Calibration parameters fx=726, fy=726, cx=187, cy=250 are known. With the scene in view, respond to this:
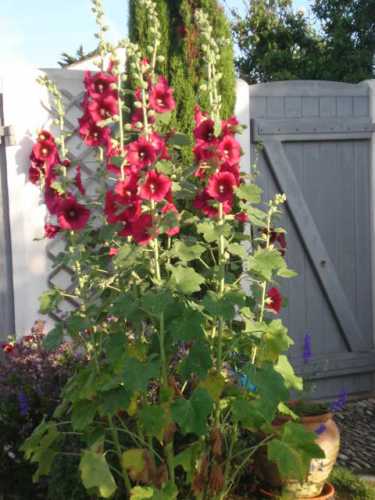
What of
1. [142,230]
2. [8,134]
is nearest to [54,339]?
[142,230]

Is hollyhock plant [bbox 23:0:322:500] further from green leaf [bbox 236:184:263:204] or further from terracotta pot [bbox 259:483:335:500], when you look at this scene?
terracotta pot [bbox 259:483:335:500]

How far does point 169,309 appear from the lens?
263cm

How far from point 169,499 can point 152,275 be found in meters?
0.85

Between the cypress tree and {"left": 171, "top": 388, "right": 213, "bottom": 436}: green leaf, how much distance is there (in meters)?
2.30

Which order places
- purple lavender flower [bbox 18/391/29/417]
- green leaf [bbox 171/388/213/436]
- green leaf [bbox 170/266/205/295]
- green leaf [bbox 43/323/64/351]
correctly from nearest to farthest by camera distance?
1. green leaf [bbox 171/388/213/436]
2. green leaf [bbox 170/266/205/295]
3. green leaf [bbox 43/323/64/351]
4. purple lavender flower [bbox 18/391/29/417]

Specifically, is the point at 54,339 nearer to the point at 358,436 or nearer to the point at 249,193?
the point at 249,193

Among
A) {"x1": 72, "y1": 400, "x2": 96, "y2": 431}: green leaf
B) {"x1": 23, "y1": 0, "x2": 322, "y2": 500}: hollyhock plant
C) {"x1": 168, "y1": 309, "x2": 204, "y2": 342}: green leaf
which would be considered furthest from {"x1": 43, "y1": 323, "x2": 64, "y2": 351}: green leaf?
{"x1": 168, "y1": 309, "x2": 204, "y2": 342}: green leaf

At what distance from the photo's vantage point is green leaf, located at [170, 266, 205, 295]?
2.61 metres

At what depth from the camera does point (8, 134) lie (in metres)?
4.60

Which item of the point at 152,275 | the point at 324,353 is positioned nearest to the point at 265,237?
the point at 152,275

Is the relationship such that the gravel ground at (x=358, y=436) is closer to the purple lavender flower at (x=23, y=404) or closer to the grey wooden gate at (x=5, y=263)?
the purple lavender flower at (x=23, y=404)

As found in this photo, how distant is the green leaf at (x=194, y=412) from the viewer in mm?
2488

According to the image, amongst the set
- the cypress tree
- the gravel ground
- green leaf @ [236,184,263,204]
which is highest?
the cypress tree

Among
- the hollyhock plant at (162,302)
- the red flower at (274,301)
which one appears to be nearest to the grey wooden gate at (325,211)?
the red flower at (274,301)
